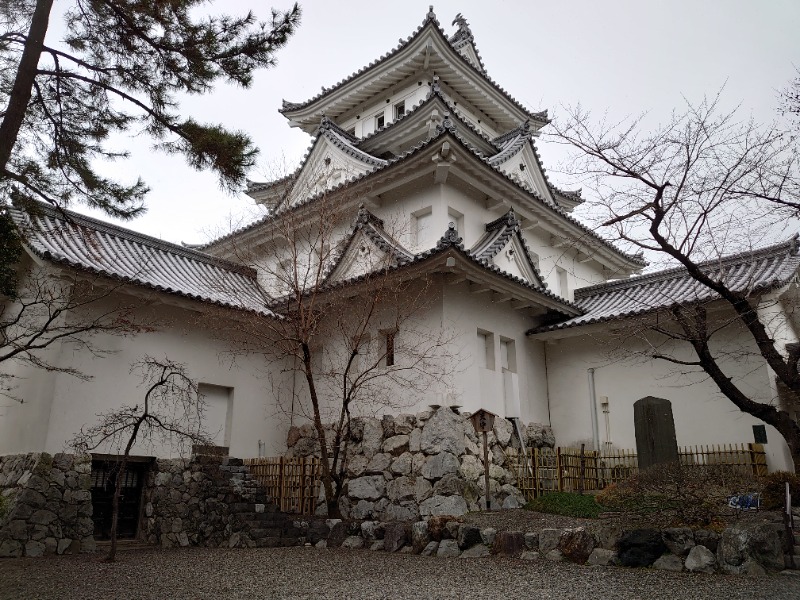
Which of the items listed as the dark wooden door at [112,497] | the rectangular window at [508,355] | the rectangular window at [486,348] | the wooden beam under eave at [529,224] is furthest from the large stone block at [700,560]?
the wooden beam under eave at [529,224]

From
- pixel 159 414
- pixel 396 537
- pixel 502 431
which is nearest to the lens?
pixel 396 537

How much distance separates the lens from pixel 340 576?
7.47 meters

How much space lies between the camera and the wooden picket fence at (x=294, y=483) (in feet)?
39.4

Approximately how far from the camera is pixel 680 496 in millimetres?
7516

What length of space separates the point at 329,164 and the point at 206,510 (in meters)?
10.0

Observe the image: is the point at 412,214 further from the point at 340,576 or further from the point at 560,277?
the point at 340,576

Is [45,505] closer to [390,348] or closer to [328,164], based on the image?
[390,348]

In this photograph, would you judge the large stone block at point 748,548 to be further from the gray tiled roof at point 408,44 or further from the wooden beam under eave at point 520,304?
the gray tiled roof at point 408,44

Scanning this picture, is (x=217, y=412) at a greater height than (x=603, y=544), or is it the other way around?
(x=217, y=412)

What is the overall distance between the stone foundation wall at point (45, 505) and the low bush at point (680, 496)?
9115mm

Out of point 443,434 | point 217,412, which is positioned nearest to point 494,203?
point 443,434

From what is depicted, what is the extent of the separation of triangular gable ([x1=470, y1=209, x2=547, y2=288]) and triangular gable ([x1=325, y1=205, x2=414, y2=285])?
2.04m

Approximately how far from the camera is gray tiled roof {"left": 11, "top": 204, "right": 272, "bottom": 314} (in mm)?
11203

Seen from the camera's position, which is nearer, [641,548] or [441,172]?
[641,548]
